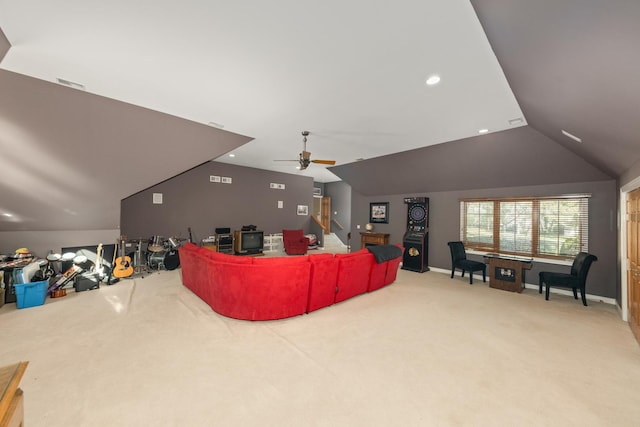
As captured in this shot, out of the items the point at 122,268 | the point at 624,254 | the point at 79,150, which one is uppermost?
the point at 79,150

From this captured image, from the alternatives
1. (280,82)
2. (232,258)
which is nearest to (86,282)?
(232,258)

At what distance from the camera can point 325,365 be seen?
241 cm

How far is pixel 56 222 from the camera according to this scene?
505cm

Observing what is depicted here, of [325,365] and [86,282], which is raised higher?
[86,282]

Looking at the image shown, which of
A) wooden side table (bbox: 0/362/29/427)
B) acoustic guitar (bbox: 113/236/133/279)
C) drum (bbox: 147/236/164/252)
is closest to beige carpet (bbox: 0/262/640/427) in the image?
wooden side table (bbox: 0/362/29/427)

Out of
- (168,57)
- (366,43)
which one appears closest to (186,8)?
(168,57)

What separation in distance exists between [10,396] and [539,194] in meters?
7.11

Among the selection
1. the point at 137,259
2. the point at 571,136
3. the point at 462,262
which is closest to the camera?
the point at 571,136

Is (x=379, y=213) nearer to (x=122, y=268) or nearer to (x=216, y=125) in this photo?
(x=216, y=125)

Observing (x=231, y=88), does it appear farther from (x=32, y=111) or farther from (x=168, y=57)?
(x=32, y=111)

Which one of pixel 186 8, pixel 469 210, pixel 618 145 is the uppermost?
pixel 186 8

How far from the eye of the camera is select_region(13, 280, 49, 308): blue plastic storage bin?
3.66 m

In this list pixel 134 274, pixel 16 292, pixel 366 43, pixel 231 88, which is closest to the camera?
pixel 366 43

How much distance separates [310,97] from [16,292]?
510 cm
